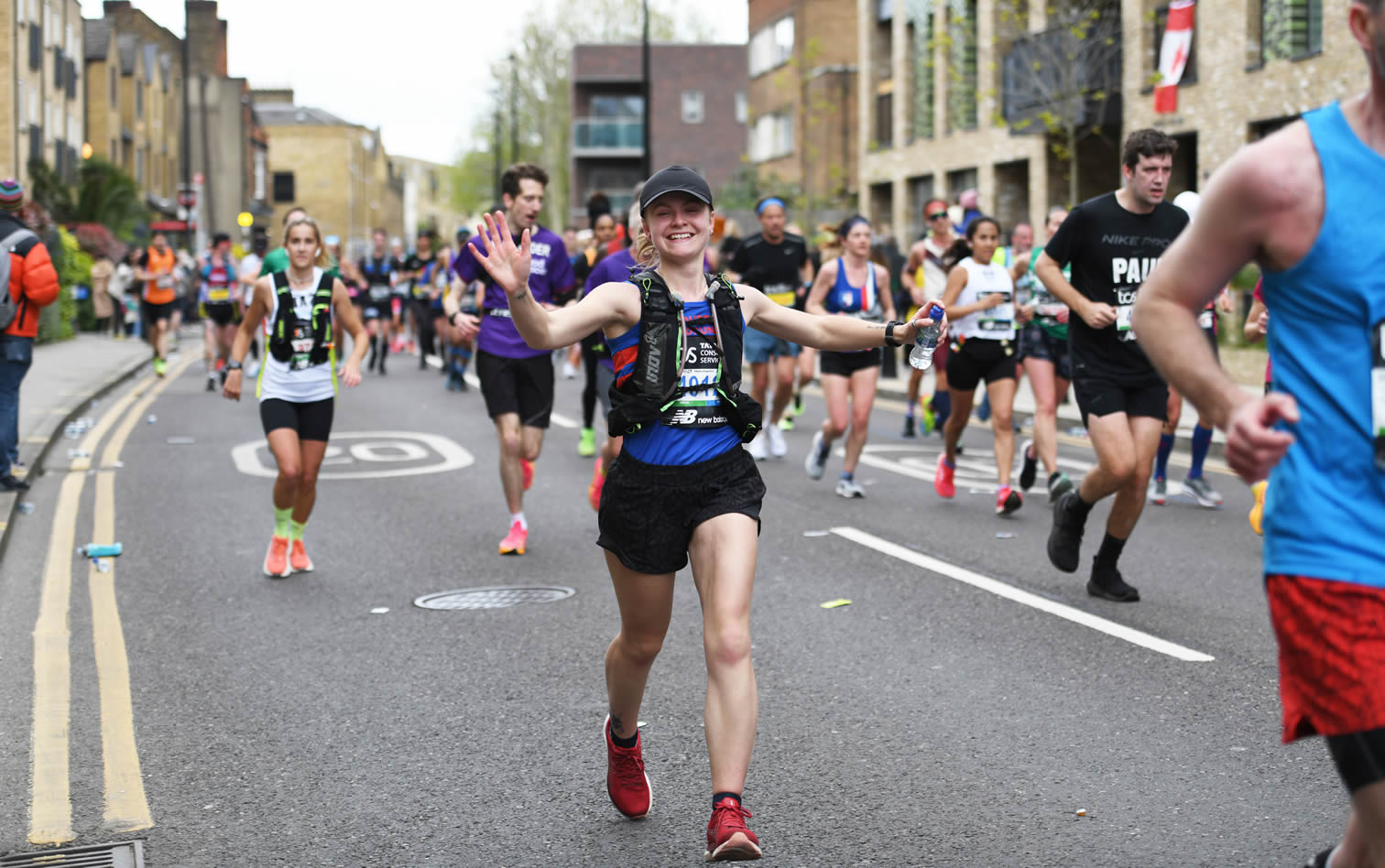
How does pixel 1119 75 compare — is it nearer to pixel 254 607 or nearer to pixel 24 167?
pixel 254 607

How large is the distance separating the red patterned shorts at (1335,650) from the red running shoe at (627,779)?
2.17 metres

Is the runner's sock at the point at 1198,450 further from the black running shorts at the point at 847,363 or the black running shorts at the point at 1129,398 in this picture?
the black running shorts at the point at 1129,398

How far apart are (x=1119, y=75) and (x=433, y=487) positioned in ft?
66.1

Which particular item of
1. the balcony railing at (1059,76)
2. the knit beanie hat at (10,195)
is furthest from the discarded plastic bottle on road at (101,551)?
the balcony railing at (1059,76)

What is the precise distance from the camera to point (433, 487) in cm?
1173

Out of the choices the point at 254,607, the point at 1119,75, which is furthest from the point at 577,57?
the point at 254,607

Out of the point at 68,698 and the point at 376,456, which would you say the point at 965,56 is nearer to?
the point at 376,456

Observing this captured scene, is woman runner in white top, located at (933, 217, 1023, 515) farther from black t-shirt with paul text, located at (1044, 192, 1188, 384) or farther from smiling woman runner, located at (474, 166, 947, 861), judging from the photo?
smiling woman runner, located at (474, 166, 947, 861)

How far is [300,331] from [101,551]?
1.87 m

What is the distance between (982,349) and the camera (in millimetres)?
10586

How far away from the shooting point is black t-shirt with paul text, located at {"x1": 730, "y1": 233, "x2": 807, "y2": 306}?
13.1m

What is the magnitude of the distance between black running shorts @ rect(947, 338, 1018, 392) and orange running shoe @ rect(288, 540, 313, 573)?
4575 mm

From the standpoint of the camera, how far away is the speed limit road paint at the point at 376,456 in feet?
41.4

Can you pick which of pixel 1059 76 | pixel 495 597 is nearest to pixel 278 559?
pixel 495 597
